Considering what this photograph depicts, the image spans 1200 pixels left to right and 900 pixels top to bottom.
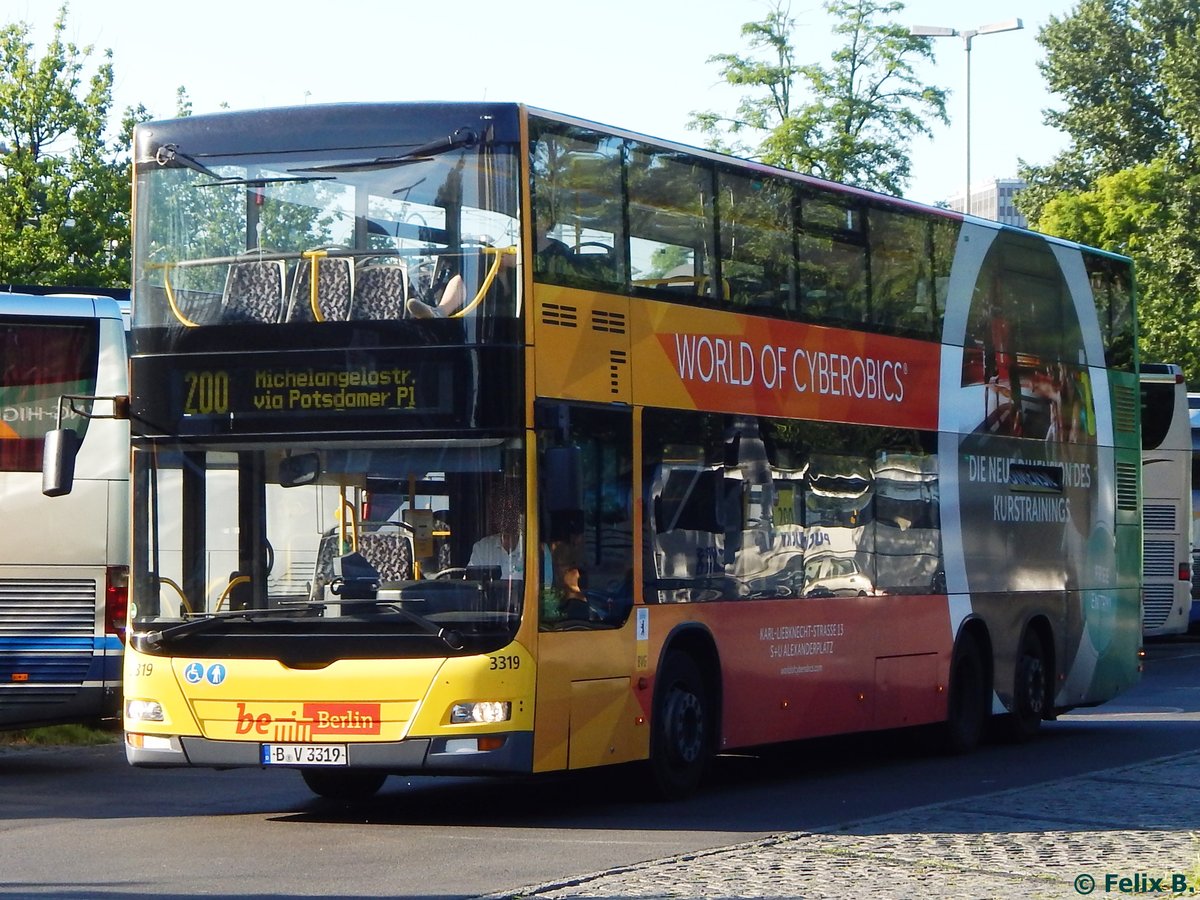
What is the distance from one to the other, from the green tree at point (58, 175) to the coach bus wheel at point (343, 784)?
23969 mm

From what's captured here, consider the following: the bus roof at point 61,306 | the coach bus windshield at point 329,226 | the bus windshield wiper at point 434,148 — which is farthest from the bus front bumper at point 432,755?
the bus roof at point 61,306

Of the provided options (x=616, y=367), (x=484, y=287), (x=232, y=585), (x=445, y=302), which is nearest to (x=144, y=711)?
(x=232, y=585)

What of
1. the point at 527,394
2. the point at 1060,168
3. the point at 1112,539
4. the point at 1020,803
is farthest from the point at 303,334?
the point at 1060,168

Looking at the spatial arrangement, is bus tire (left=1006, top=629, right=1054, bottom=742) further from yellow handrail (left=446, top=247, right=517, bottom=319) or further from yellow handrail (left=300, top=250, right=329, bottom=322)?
yellow handrail (left=300, top=250, right=329, bottom=322)

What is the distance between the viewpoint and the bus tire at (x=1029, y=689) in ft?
59.6

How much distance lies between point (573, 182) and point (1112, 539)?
371 inches

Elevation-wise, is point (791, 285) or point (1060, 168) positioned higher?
point (1060, 168)

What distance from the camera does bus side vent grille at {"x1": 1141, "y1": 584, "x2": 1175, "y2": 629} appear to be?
1216 inches

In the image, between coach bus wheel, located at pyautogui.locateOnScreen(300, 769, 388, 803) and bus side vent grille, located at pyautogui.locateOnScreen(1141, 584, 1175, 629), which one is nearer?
coach bus wheel, located at pyautogui.locateOnScreen(300, 769, 388, 803)

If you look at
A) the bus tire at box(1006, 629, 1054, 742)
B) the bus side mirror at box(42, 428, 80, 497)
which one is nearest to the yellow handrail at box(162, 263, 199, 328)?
the bus side mirror at box(42, 428, 80, 497)

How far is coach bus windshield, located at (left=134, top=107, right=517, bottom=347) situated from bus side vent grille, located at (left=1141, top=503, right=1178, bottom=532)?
21300 millimetres

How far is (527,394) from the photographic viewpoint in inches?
458

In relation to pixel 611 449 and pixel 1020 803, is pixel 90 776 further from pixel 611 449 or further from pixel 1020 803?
pixel 1020 803

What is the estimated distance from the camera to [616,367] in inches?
497
